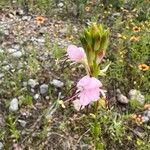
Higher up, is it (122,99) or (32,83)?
(32,83)

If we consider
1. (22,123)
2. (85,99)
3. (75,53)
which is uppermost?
(75,53)

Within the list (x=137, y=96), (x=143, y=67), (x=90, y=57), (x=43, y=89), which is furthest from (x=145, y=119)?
(x=90, y=57)

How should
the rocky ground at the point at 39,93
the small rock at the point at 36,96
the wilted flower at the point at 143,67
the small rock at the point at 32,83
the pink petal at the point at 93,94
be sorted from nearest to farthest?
1. the pink petal at the point at 93,94
2. the rocky ground at the point at 39,93
3. the small rock at the point at 36,96
4. the small rock at the point at 32,83
5. the wilted flower at the point at 143,67

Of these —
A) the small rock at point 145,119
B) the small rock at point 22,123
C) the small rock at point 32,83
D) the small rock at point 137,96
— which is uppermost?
the small rock at point 32,83

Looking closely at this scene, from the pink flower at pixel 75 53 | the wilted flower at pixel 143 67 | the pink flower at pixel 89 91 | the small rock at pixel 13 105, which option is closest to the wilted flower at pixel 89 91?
the pink flower at pixel 89 91

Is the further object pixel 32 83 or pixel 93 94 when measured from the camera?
pixel 32 83

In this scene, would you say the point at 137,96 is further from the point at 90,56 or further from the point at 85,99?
the point at 85,99

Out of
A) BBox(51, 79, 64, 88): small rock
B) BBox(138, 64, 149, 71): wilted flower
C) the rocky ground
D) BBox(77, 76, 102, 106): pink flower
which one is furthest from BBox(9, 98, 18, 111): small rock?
BBox(77, 76, 102, 106): pink flower

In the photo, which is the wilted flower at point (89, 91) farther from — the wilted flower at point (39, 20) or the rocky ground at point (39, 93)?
the wilted flower at point (39, 20)
